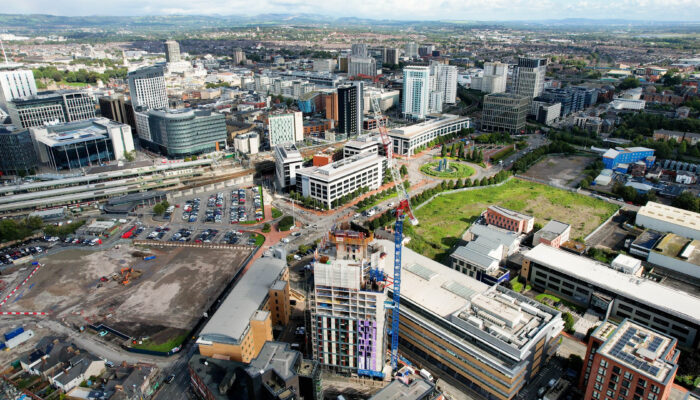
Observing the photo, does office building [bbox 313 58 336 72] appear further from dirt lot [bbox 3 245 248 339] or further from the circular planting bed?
dirt lot [bbox 3 245 248 339]

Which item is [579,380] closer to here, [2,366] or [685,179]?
[2,366]

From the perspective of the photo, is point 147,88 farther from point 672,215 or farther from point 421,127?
point 672,215

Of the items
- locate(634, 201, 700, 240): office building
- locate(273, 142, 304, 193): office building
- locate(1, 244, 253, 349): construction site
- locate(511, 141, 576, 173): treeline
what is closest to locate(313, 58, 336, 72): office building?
locate(511, 141, 576, 173): treeline

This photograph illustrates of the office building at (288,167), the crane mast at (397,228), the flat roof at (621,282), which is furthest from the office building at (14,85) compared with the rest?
the flat roof at (621,282)

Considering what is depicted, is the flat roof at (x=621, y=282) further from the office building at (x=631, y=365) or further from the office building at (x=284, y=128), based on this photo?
the office building at (x=284, y=128)

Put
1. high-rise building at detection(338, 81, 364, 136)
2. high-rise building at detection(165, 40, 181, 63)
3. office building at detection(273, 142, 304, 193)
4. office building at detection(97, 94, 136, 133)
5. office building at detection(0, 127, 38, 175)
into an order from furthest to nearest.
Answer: high-rise building at detection(165, 40, 181, 63), office building at detection(97, 94, 136, 133), high-rise building at detection(338, 81, 364, 136), office building at detection(0, 127, 38, 175), office building at detection(273, 142, 304, 193)

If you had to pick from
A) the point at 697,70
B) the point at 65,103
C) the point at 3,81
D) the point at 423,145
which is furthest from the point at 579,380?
the point at 697,70

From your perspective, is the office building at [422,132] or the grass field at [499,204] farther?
the office building at [422,132]
